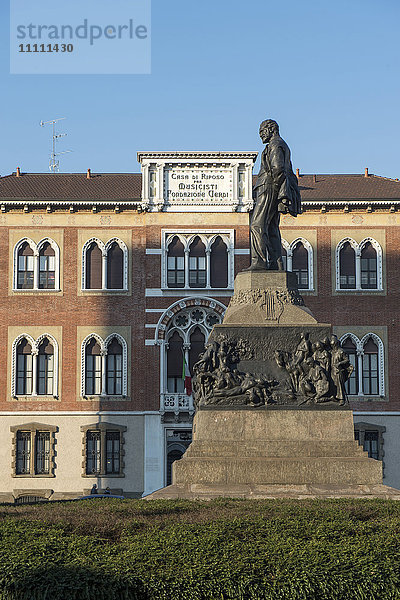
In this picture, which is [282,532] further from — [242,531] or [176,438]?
[176,438]

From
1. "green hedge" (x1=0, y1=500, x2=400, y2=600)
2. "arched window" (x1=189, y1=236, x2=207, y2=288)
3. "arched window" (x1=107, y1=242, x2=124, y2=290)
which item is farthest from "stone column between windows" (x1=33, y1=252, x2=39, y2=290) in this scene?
"green hedge" (x1=0, y1=500, x2=400, y2=600)

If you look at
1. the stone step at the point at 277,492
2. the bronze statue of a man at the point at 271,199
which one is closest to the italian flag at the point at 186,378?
the bronze statue of a man at the point at 271,199

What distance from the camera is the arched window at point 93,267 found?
152ft

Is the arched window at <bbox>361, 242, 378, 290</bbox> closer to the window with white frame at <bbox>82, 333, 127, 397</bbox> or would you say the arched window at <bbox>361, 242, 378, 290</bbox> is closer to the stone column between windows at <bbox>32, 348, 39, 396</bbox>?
the window with white frame at <bbox>82, 333, 127, 397</bbox>

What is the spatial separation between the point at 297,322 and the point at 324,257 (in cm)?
2927

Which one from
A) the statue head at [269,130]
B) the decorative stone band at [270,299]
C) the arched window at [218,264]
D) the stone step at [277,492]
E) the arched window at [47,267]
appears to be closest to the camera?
the stone step at [277,492]

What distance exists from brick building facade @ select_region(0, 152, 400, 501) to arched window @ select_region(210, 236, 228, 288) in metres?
0.06

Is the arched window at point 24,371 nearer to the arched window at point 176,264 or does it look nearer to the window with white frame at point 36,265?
the window with white frame at point 36,265

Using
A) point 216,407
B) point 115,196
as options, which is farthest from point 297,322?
point 115,196

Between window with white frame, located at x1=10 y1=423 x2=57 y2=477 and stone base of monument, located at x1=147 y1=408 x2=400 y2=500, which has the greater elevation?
stone base of monument, located at x1=147 y1=408 x2=400 y2=500

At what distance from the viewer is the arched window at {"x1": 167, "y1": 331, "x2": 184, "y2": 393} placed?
149 ft

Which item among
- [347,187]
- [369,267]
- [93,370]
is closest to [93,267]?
[93,370]

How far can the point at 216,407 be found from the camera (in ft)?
55.7

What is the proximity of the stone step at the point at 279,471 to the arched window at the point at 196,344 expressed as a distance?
94.4 feet
